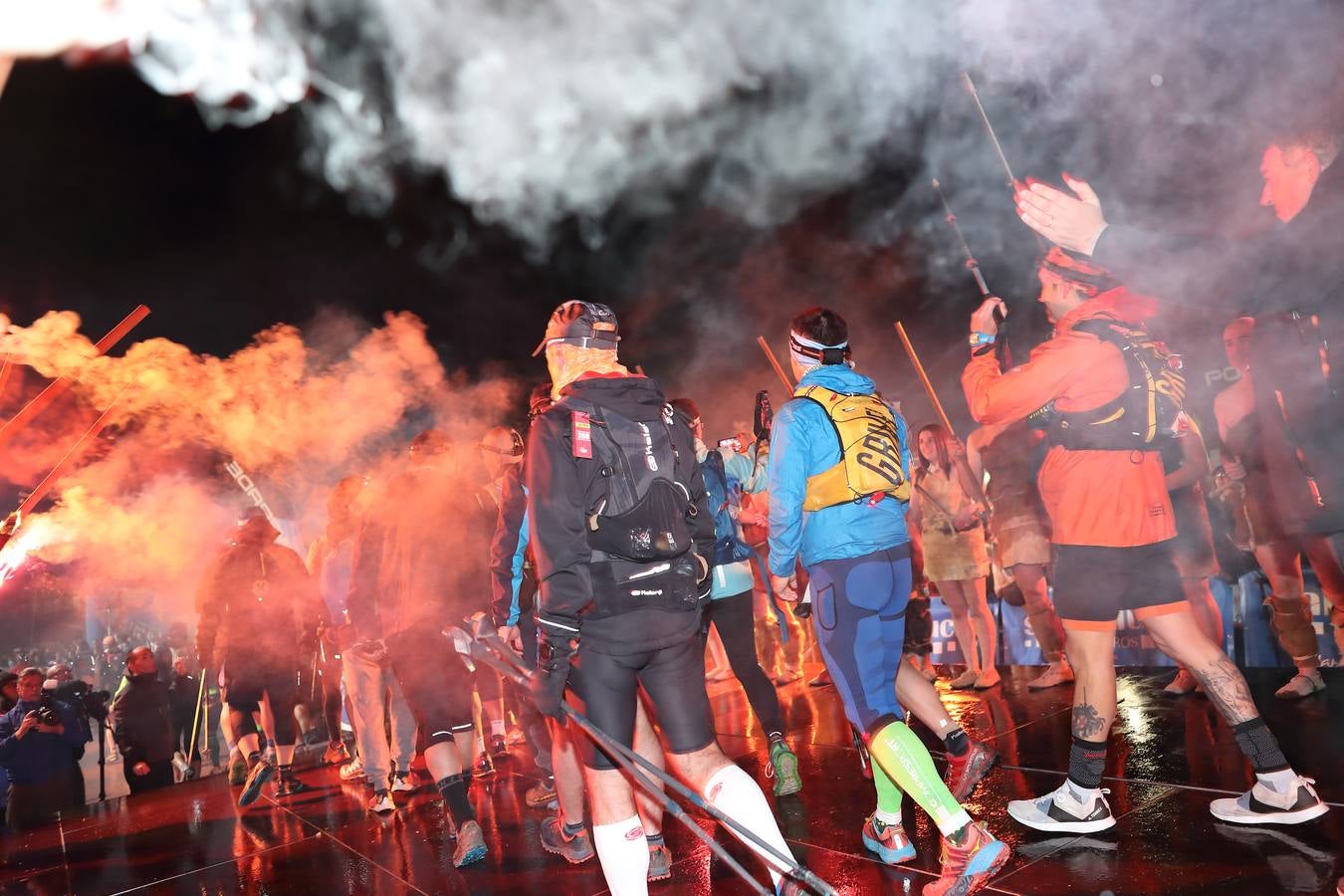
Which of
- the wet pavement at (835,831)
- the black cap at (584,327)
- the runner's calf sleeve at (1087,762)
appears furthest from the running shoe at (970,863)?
the black cap at (584,327)

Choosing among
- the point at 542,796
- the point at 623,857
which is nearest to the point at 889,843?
the point at 623,857

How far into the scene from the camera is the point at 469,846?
383 cm

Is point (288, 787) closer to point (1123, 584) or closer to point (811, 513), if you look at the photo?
point (811, 513)

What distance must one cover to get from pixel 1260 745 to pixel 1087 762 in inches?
22.5

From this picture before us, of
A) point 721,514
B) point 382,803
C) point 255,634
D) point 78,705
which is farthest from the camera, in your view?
point 78,705

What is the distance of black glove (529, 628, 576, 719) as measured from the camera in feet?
7.69

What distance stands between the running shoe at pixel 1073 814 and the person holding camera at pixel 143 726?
285 inches

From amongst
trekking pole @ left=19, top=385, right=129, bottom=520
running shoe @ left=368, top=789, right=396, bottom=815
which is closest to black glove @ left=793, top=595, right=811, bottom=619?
running shoe @ left=368, top=789, right=396, bottom=815

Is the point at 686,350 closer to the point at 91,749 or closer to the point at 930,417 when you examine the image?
the point at 930,417

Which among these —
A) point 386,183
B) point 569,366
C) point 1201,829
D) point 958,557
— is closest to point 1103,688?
point 1201,829

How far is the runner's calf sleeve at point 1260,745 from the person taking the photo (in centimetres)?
286

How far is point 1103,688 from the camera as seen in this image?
118 inches

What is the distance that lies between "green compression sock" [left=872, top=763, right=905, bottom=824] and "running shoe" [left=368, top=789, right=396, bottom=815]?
11.1 ft

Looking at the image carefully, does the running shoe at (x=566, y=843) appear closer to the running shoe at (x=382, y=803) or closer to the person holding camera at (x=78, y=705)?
the running shoe at (x=382, y=803)
